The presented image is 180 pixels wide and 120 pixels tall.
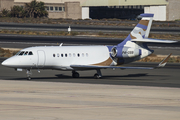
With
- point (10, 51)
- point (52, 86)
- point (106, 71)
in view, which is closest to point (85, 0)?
point (10, 51)

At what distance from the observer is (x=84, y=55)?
104 feet

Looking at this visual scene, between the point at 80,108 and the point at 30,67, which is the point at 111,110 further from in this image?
the point at 30,67

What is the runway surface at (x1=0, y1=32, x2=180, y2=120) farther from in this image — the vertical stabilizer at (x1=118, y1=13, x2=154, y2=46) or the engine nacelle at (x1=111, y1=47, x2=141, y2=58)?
the vertical stabilizer at (x1=118, y1=13, x2=154, y2=46)

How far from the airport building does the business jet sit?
3739 inches

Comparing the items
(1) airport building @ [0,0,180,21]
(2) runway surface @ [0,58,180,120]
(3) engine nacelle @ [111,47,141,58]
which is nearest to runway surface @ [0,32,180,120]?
(2) runway surface @ [0,58,180,120]

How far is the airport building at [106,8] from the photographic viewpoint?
12519cm

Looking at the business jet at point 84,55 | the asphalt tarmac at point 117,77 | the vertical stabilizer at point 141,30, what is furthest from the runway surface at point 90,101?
the vertical stabilizer at point 141,30

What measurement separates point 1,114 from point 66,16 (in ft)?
401

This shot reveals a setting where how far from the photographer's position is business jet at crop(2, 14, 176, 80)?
29750mm

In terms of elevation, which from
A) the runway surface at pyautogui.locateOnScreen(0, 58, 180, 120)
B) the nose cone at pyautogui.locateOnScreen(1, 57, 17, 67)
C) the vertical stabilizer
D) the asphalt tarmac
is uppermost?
the vertical stabilizer

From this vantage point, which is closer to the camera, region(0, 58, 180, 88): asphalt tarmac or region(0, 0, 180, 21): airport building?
region(0, 58, 180, 88): asphalt tarmac

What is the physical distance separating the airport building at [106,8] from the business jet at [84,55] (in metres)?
95.0

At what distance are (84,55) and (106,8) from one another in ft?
383

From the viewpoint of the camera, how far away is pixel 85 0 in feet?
442
